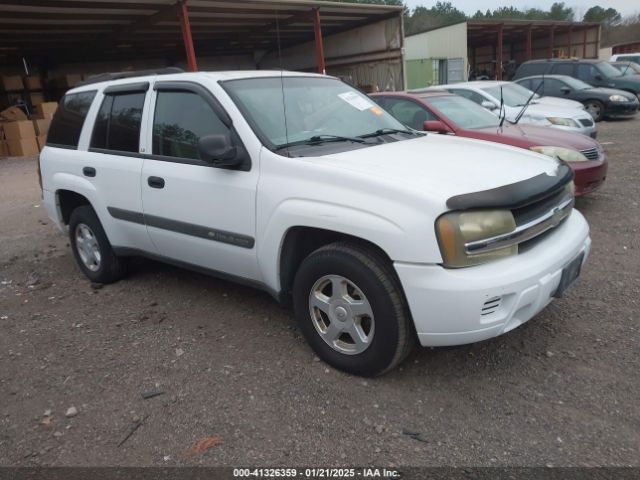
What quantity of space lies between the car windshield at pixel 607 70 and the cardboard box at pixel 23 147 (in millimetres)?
17437

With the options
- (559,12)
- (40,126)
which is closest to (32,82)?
(40,126)

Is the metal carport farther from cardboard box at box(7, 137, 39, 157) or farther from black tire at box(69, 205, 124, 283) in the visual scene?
black tire at box(69, 205, 124, 283)

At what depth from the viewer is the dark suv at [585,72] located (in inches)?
632

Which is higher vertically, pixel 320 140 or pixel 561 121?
pixel 320 140

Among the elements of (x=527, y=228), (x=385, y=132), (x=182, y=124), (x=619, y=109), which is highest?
(x=182, y=124)

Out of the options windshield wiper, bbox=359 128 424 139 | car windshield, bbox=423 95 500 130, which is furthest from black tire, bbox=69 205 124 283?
car windshield, bbox=423 95 500 130

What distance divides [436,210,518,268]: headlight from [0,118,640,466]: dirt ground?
79cm

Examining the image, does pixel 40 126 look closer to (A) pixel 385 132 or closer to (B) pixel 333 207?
(A) pixel 385 132

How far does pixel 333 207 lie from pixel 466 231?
69cm

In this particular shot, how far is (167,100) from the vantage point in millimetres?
3705

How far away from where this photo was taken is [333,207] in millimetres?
2717

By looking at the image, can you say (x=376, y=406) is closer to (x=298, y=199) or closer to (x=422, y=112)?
(x=298, y=199)

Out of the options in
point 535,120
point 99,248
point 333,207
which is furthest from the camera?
point 535,120

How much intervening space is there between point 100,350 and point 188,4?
1098 cm
